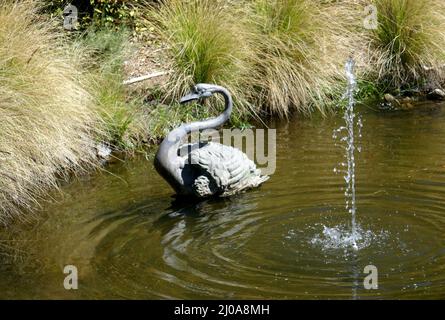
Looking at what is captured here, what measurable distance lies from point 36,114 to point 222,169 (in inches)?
69.5

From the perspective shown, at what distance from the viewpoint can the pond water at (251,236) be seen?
18.0 feet

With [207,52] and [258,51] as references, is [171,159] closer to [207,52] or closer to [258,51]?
[207,52]

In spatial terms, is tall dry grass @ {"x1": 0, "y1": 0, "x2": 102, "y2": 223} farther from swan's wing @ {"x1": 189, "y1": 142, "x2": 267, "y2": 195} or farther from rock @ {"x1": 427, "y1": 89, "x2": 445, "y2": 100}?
rock @ {"x1": 427, "y1": 89, "x2": 445, "y2": 100}

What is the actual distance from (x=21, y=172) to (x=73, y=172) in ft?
2.95

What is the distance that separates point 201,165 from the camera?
717cm

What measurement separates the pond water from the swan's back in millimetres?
114

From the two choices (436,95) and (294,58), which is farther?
(436,95)

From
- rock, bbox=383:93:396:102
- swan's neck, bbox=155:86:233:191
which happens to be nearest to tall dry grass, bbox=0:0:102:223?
swan's neck, bbox=155:86:233:191

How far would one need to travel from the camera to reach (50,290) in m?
5.48

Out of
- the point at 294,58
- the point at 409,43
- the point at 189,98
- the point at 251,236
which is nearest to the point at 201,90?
the point at 189,98

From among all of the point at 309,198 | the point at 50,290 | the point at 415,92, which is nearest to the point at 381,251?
the point at 309,198

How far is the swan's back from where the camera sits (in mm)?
7176

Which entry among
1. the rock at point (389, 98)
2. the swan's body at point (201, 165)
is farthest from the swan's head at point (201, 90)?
the rock at point (389, 98)

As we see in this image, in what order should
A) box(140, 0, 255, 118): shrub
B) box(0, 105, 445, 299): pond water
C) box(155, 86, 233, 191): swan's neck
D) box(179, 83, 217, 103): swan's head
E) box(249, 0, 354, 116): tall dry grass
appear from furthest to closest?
box(249, 0, 354, 116): tall dry grass, box(140, 0, 255, 118): shrub, box(179, 83, 217, 103): swan's head, box(155, 86, 233, 191): swan's neck, box(0, 105, 445, 299): pond water
